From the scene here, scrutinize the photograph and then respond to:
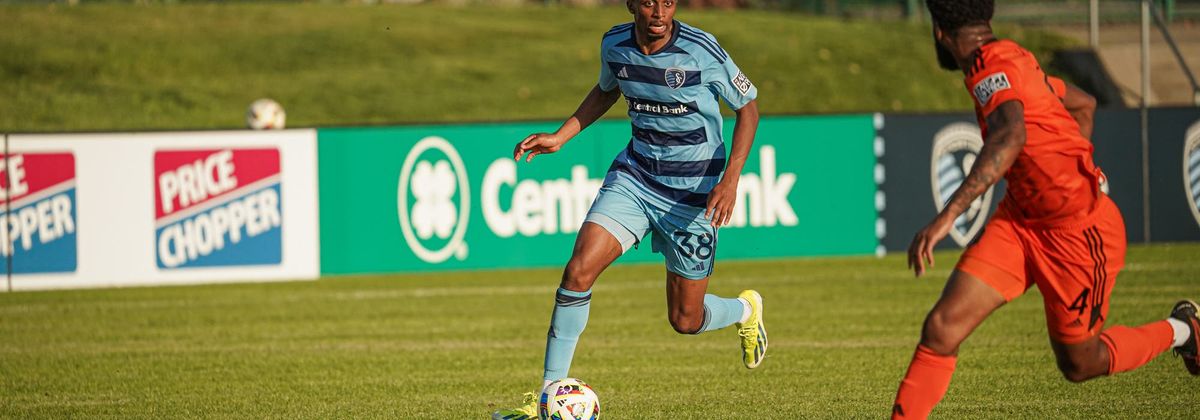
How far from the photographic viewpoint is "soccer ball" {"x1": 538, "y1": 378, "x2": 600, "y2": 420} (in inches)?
292

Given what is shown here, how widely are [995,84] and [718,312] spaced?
296 cm

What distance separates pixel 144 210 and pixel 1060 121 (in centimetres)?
1154

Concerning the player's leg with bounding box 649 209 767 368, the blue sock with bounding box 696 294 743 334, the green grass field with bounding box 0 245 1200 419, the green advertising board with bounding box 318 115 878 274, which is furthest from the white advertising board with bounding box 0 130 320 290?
the player's leg with bounding box 649 209 767 368

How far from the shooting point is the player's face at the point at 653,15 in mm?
7648

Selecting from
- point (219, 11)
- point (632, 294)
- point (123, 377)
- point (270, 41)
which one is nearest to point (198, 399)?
point (123, 377)

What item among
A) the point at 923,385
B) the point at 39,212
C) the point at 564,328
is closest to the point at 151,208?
the point at 39,212

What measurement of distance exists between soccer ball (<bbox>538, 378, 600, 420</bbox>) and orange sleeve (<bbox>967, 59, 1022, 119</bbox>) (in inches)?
95.2

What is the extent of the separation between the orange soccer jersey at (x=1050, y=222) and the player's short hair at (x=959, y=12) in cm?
12

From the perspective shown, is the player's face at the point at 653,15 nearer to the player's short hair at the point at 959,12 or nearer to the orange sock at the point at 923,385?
the player's short hair at the point at 959,12

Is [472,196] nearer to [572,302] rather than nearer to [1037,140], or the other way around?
[572,302]

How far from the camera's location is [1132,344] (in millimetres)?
6605

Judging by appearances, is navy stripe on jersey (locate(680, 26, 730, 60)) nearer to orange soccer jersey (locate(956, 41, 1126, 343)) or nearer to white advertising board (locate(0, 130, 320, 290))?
orange soccer jersey (locate(956, 41, 1126, 343))

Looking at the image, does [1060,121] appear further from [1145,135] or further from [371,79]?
[371,79]

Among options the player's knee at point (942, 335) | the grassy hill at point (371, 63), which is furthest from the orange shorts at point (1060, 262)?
the grassy hill at point (371, 63)
